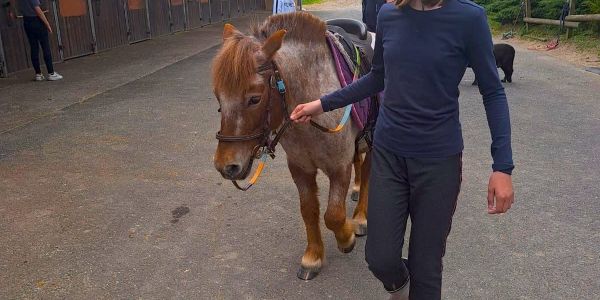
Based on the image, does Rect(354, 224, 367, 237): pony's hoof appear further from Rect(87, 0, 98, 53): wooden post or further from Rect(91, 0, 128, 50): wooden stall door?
Rect(91, 0, 128, 50): wooden stall door

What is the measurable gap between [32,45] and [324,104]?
9321 millimetres

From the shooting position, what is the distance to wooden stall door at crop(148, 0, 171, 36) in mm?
17734

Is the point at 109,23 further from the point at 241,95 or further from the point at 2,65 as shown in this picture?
the point at 241,95

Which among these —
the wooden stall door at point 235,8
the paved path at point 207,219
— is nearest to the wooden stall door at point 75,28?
the paved path at point 207,219

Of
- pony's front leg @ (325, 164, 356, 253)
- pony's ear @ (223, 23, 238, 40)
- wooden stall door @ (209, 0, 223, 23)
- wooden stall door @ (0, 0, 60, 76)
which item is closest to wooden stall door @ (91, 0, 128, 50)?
wooden stall door @ (0, 0, 60, 76)

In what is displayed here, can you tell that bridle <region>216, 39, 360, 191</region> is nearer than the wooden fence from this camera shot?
Yes

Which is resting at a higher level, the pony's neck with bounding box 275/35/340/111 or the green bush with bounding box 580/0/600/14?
the pony's neck with bounding box 275/35/340/111

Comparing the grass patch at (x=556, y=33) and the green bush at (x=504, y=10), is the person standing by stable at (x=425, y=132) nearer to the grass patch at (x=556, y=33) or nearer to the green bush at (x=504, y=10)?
the grass patch at (x=556, y=33)

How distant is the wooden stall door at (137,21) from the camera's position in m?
16.1

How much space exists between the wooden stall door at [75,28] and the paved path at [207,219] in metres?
5.31

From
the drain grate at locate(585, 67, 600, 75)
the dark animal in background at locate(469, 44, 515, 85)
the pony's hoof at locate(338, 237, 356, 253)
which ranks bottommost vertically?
the drain grate at locate(585, 67, 600, 75)

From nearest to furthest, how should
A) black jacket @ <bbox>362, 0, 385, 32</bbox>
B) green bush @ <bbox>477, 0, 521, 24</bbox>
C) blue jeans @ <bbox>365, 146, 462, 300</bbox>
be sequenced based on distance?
1. blue jeans @ <bbox>365, 146, 462, 300</bbox>
2. black jacket @ <bbox>362, 0, 385, 32</bbox>
3. green bush @ <bbox>477, 0, 521, 24</bbox>

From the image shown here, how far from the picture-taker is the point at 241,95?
264 centimetres

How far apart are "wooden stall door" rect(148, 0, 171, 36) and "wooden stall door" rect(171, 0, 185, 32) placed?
1.65ft
